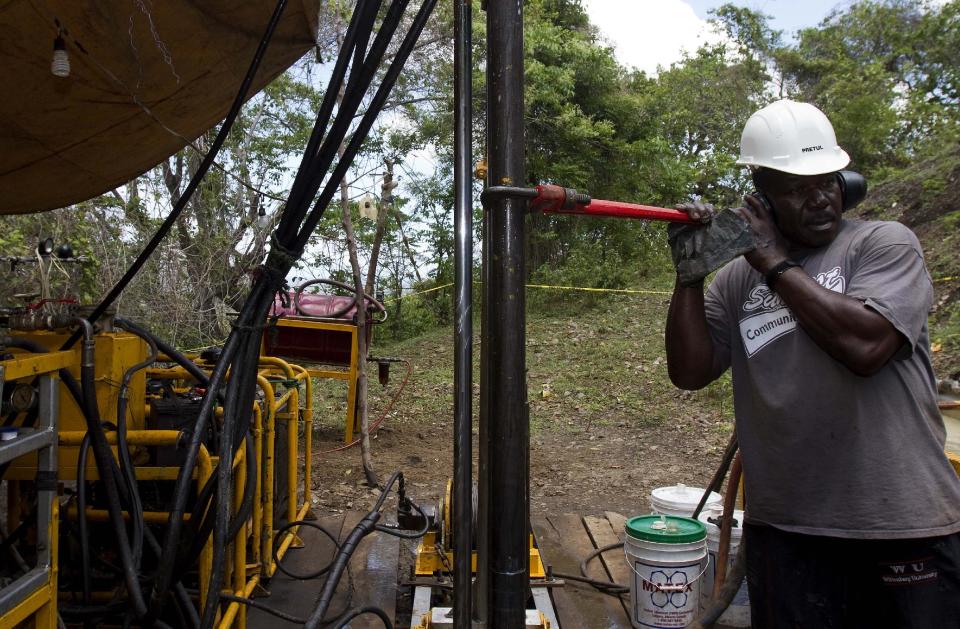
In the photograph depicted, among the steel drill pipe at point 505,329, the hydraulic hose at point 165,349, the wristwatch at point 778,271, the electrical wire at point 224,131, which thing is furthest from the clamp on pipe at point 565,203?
the hydraulic hose at point 165,349

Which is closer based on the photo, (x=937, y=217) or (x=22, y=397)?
(x=22, y=397)

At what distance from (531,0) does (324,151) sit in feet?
45.0

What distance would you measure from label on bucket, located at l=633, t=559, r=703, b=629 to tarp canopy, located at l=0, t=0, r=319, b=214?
2627mm

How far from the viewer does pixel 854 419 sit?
1.92m

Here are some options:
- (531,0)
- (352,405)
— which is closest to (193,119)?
(352,405)

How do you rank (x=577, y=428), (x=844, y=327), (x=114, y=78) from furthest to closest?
1. (x=577, y=428)
2. (x=114, y=78)
3. (x=844, y=327)

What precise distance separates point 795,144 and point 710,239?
418mm

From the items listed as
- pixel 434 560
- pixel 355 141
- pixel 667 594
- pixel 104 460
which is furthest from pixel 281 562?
pixel 355 141

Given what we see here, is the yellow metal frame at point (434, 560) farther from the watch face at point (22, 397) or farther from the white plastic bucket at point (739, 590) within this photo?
the watch face at point (22, 397)

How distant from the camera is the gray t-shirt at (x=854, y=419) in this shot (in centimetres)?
187

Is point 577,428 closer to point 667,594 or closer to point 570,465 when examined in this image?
point 570,465

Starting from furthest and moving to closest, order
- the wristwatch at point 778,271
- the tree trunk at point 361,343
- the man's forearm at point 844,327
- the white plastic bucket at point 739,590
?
1. the tree trunk at point 361,343
2. the white plastic bucket at point 739,590
3. the wristwatch at point 778,271
4. the man's forearm at point 844,327

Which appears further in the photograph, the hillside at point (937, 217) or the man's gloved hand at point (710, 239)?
the hillside at point (937, 217)

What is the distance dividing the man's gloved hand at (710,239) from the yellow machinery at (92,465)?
5.42 feet
